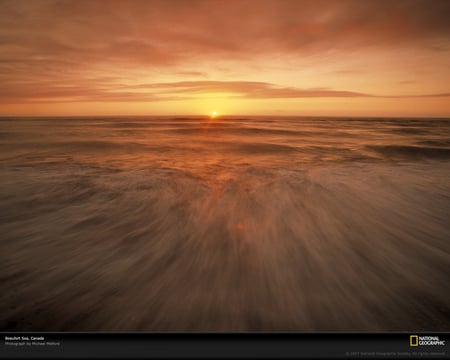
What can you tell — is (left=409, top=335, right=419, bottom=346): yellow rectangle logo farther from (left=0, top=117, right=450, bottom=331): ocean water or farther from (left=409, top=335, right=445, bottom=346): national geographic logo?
(left=0, top=117, right=450, bottom=331): ocean water

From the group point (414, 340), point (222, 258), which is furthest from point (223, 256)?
point (414, 340)

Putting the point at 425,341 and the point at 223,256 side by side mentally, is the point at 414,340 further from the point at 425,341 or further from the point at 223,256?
the point at 223,256

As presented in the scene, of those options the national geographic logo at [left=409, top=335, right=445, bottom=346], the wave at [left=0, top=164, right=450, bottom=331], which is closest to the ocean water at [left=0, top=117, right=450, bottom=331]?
the wave at [left=0, top=164, right=450, bottom=331]

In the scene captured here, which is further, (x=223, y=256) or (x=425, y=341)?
(x=223, y=256)

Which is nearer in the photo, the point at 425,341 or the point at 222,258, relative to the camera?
the point at 425,341

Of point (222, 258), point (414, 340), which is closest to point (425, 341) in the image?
point (414, 340)

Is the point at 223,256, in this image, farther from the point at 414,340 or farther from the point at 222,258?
the point at 414,340

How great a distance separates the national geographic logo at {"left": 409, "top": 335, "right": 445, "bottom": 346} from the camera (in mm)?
1468

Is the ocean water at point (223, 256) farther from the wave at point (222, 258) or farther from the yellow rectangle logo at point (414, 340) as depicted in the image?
the yellow rectangle logo at point (414, 340)

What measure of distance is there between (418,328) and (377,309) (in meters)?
0.27

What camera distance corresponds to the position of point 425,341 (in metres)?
1.48

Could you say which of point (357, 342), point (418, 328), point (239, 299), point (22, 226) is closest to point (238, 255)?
point (239, 299)

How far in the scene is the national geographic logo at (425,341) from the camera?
57.8 inches

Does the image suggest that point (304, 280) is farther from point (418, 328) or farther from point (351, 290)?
point (418, 328)
